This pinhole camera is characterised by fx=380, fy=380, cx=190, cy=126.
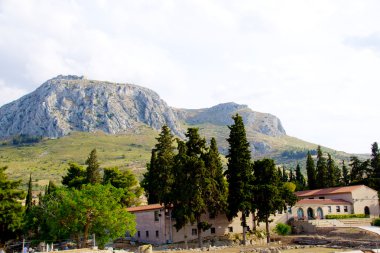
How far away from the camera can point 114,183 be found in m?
78.9

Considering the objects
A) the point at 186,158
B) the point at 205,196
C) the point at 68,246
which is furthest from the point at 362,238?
the point at 68,246

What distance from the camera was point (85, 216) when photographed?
43.3m

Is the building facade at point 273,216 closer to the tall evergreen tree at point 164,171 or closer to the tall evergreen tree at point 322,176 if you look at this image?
the tall evergreen tree at point 164,171

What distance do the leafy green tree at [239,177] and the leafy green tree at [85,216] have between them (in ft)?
57.2

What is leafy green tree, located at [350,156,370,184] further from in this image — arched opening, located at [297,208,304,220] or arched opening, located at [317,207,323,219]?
arched opening, located at [297,208,304,220]

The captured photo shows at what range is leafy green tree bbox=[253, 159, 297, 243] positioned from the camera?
58125 millimetres

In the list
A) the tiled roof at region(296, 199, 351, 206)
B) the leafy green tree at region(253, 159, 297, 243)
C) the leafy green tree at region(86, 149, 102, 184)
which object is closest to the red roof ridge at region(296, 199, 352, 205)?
the tiled roof at region(296, 199, 351, 206)

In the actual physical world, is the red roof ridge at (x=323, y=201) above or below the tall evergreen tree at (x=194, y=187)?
below

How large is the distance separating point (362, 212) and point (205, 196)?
40576mm

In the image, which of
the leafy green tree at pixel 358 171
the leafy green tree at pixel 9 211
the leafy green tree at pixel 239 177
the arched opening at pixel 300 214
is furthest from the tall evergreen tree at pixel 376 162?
the leafy green tree at pixel 9 211

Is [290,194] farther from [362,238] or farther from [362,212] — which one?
[362,212]

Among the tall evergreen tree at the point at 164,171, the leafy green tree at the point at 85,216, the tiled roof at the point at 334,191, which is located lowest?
the leafy green tree at the point at 85,216

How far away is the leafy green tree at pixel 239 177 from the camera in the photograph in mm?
56531

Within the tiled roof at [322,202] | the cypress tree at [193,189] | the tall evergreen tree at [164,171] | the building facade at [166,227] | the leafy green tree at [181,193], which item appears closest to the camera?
the cypress tree at [193,189]
